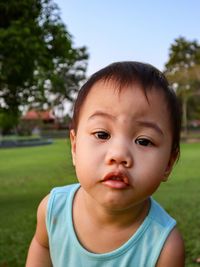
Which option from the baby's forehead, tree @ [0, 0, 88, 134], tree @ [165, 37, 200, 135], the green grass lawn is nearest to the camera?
the baby's forehead

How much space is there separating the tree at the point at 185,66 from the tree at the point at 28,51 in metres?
28.9

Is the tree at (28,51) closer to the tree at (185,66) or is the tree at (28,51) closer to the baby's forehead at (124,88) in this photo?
the baby's forehead at (124,88)

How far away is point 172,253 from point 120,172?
373 millimetres

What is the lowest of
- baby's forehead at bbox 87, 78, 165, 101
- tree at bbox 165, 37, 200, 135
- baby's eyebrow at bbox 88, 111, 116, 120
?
baby's eyebrow at bbox 88, 111, 116, 120

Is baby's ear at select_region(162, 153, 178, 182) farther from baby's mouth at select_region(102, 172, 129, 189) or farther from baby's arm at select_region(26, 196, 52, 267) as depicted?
baby's arm at select_region(26, 196, 52, 267)

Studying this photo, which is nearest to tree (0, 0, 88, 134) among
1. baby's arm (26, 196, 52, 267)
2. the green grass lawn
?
the green grass lawn

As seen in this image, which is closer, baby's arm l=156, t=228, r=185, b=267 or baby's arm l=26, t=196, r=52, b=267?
baby's arm l=156, t=228, r=185, b=267

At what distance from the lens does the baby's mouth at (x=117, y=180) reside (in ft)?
4.28

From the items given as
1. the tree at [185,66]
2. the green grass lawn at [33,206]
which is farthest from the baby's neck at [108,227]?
the tree at [185,66]

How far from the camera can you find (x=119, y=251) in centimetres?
151

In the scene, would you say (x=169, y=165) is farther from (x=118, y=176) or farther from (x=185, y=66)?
(x=185, y=66)

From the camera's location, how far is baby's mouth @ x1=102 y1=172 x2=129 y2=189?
51.4 inches

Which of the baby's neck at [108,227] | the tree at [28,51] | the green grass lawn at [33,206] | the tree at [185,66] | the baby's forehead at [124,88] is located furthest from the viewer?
the tree at [185,66]

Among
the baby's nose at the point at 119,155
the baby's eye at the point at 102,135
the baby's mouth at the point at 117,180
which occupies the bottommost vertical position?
the baby's mouth at the point at 117,180
